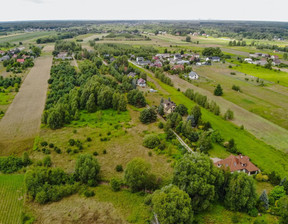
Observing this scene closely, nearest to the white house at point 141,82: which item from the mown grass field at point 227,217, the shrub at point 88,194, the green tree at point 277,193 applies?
the shrub at point 88,194

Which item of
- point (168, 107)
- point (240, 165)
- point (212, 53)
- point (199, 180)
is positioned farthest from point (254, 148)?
point (212, 53)

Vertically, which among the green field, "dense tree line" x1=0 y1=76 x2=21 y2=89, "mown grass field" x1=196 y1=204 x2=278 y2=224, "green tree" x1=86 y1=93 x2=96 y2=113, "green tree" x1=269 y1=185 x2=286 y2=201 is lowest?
"mown grass field" x1=196 y1=204 x2=278 y2=224

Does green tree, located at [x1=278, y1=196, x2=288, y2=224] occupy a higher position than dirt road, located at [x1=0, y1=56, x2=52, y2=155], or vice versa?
dirt road, located at [x1=0, y1=56, x2=52, y2=155]

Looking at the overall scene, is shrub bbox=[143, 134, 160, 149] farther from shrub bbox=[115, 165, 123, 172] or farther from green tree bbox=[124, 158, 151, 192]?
green tree bbox=[124, 158, 151, 192]

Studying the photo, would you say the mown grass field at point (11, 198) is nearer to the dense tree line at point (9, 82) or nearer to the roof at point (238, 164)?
the roof at point (238, 164)

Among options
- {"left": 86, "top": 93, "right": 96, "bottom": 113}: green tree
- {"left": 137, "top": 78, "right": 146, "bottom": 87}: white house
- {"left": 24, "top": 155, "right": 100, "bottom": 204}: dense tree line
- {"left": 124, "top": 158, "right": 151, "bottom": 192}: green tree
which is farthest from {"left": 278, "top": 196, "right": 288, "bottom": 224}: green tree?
{"left": 137, "top": 78, "right": 146, "bottom": 87}: white house

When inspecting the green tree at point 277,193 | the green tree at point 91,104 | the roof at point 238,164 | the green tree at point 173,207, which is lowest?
the green tree at point 277,193
